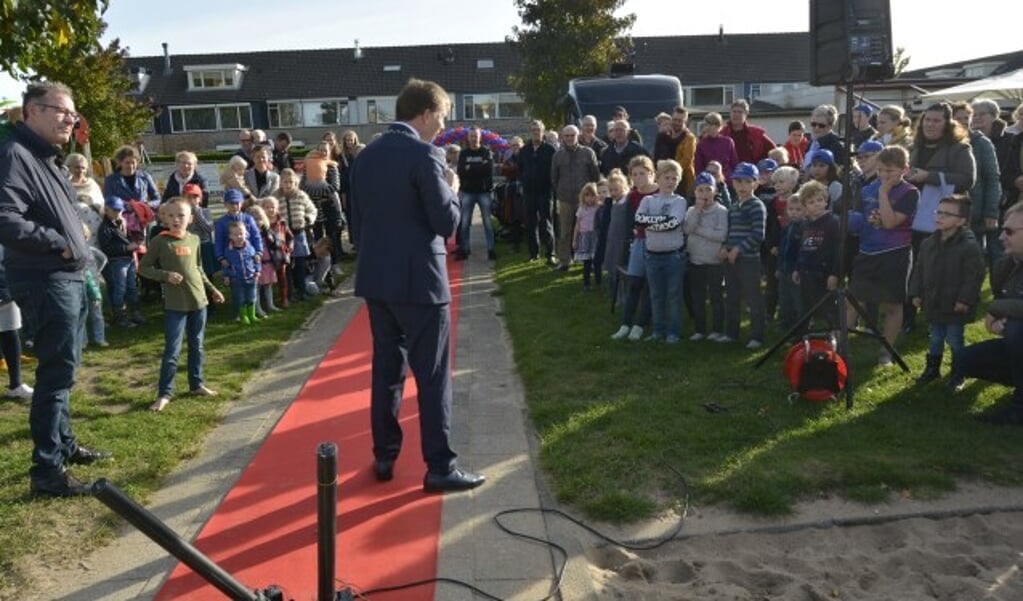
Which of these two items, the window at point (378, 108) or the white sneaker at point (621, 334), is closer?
the white sneaker at point (621, 334)

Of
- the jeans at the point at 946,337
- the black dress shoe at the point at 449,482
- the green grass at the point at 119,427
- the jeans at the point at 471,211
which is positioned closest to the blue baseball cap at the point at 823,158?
the jeans at the point at 946,337

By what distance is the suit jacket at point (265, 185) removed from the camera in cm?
1058

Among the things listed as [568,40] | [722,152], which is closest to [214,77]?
[568,40]

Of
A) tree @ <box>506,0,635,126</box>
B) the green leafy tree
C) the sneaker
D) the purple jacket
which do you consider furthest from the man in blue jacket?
tree @ <box>506,0,635,126</box>

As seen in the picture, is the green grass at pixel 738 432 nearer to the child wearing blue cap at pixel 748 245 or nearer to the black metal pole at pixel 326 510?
the child wearing blue cap at pixel 748 245

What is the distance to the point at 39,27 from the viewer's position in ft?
20.9

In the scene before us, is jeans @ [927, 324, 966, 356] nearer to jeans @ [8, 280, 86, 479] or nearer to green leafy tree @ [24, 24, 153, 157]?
jeans @ [8, 280, 86, 479]

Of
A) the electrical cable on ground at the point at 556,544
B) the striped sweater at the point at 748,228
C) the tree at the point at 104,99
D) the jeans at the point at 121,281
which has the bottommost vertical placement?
the electrical cable on ground at the point at 556,544

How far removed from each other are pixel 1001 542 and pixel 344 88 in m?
51.3

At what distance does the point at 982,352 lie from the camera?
5.57 meters

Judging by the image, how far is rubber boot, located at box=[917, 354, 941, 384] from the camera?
6074 mm

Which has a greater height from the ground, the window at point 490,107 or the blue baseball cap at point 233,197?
the window at point 490,107

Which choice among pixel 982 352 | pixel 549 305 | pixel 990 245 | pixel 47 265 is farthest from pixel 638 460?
pixel 990 245

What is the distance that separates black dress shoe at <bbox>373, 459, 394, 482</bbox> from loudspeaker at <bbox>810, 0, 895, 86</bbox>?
4.26 m
